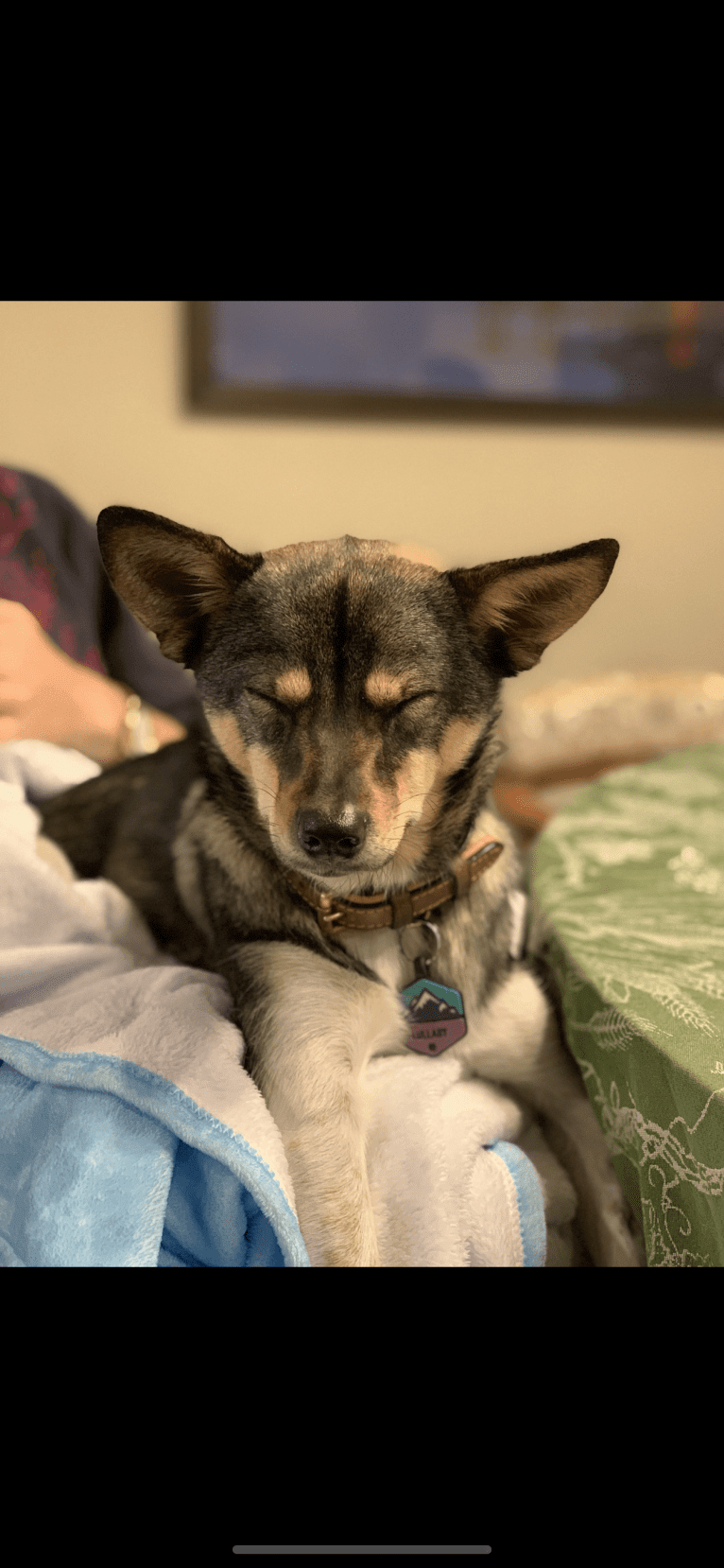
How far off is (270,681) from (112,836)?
1.59 feet

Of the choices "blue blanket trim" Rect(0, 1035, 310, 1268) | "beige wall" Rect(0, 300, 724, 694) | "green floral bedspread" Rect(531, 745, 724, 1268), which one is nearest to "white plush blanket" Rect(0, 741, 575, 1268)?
"blue blanket trim" Rect(0, 1035, 310, 1268)

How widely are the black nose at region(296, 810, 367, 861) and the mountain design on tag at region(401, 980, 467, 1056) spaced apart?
28 centimetres

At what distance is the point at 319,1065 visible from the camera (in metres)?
0.79

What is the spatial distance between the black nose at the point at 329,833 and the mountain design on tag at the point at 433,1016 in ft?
0.91

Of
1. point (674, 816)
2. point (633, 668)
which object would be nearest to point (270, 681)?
point (633, 668)

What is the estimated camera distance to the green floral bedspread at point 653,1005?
0.71 meters

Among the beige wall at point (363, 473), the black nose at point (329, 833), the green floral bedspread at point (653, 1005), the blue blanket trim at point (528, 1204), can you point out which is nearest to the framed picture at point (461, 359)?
the beige wall at point (363, 473)

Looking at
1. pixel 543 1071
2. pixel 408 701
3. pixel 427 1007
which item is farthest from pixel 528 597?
pixel 543 1071

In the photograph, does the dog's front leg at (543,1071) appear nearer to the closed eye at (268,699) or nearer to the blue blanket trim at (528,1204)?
the blue blanket trim at (528,1204)

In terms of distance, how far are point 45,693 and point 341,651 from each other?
493 millimetres

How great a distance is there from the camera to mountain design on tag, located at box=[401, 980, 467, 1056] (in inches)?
35.5

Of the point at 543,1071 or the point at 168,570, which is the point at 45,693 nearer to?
the point at 168,570
